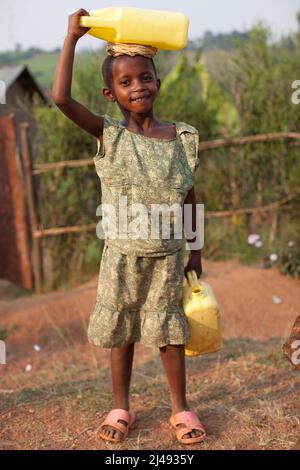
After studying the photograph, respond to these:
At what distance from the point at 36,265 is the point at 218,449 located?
458cm

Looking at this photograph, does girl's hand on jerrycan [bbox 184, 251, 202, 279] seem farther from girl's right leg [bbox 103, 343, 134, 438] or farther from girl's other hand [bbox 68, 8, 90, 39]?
girl's other hand [bbox 68, 8, 90, 39]

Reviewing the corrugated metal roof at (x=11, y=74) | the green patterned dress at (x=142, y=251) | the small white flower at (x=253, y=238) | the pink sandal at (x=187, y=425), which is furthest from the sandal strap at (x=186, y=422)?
the corrugated metal roof at (x=11, y=74)

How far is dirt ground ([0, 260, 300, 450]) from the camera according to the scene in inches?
113

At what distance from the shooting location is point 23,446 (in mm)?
2799

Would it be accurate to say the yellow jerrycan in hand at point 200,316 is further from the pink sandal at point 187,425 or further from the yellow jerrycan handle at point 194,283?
the pink sandal at point 187,425

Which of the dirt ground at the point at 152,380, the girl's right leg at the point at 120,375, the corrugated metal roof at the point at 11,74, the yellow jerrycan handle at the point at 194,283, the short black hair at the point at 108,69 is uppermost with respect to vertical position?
the corrugated metal roof at the point at 11,74

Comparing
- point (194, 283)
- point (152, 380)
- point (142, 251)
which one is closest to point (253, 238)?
point (152, 380)

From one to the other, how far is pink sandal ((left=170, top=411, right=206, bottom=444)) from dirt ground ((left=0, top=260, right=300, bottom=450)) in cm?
3

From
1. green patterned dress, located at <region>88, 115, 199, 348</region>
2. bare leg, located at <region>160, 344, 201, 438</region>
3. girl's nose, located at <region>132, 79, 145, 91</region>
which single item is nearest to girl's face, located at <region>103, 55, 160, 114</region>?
girl's nose, located at <region>132, 79, 145, 91</region>

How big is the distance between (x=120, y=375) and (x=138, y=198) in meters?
0.84

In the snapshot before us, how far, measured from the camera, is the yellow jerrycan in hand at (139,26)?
2.41m

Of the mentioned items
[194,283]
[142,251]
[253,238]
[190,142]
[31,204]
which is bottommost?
[253,238]

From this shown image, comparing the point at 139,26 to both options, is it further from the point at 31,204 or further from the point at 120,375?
the point at 31,204

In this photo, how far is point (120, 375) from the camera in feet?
9.36
